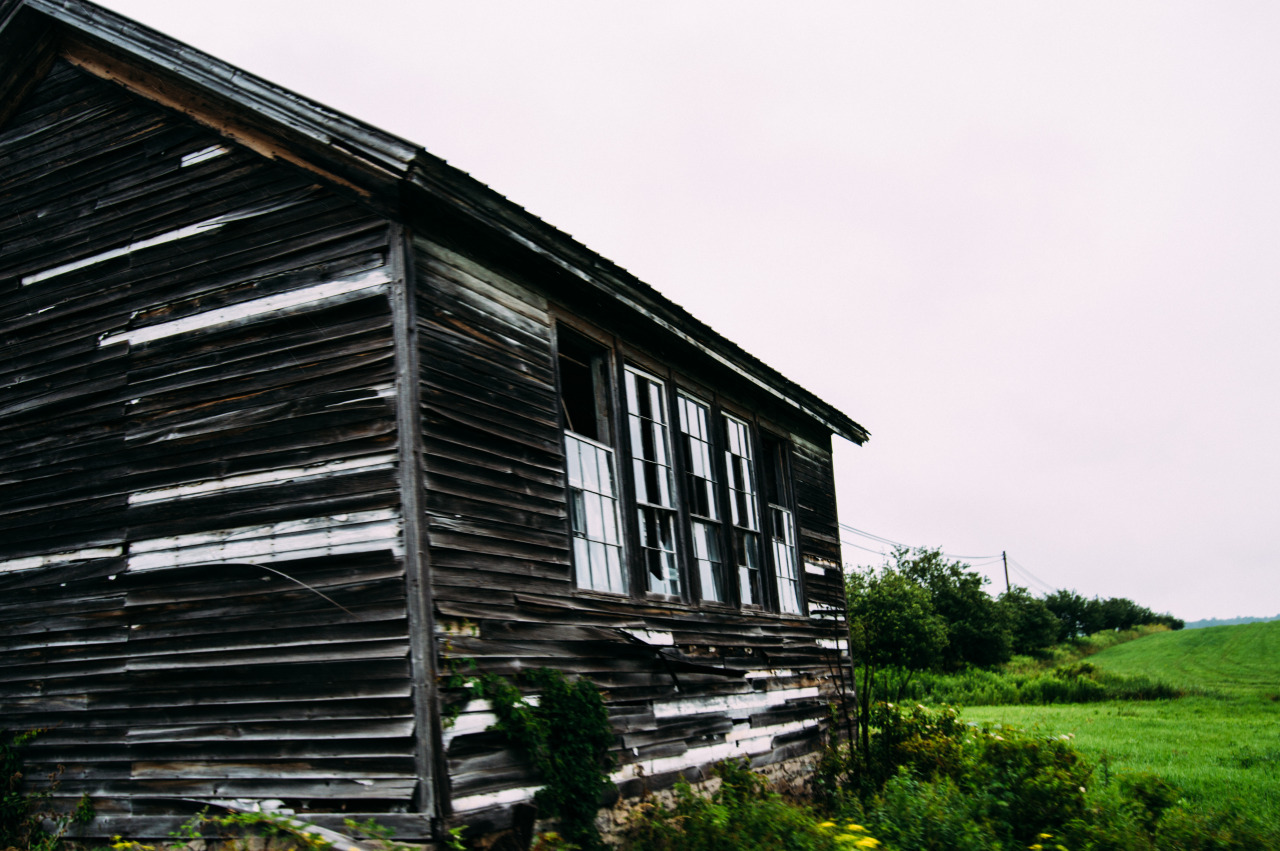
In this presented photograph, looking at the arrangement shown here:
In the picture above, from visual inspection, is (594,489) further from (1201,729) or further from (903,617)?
(903,617)

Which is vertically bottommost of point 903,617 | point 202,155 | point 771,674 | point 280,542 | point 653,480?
point 903,617

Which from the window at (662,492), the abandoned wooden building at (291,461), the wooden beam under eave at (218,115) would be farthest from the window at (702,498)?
the wooden beam under eave at (218,115)

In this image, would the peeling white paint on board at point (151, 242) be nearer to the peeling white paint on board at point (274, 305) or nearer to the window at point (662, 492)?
Result: the peeling white paint on board at point (274, 305)

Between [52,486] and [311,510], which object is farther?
[52,486]

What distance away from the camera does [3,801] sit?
689 cm

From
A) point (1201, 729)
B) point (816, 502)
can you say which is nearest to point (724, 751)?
point (816, 502)

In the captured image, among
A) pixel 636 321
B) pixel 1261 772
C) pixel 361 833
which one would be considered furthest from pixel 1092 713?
pixel 361 833

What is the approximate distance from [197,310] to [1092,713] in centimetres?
2811

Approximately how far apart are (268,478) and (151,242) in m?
2.41

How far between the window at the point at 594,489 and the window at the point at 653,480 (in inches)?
12.2

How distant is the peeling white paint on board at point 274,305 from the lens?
630cm

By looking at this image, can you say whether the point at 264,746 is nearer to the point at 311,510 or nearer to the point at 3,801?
the point at 311,510

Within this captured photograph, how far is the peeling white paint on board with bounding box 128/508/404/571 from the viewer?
5.87 metres

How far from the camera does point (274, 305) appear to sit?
21.6 feet
